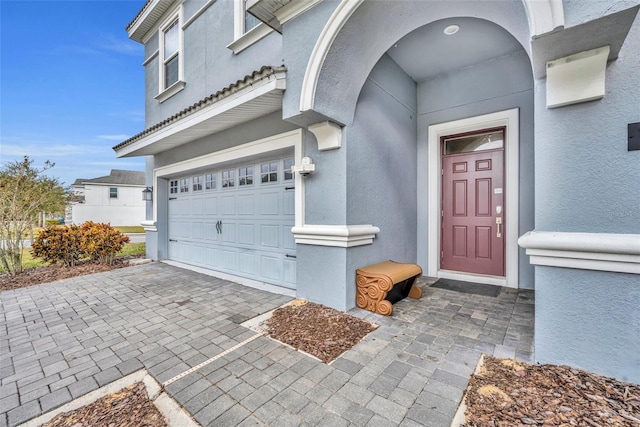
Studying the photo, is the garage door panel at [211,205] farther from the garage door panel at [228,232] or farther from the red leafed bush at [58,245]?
the red leafed bush at [58,245]

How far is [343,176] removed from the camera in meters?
3.41

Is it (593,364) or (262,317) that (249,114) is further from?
(593,364)

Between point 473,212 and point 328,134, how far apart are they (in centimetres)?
313

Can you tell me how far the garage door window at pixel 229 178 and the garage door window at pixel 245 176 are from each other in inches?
8.3

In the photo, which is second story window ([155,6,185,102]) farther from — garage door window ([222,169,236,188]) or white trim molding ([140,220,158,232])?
white trim molding ([140,220,158,232])

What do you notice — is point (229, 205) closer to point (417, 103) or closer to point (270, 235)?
point (270, 235)

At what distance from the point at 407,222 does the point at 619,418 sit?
3.45m

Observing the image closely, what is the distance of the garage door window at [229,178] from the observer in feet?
18.0

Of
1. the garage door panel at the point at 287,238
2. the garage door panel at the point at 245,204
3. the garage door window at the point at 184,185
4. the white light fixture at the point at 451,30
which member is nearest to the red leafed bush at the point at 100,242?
the garage door window at the point at 184,185

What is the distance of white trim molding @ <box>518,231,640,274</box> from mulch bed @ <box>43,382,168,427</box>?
2976 millimetres

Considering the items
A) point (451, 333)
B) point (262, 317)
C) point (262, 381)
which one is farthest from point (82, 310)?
point (451, 333)

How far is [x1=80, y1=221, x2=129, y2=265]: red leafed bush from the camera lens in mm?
6750

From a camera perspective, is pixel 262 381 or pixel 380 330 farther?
pixel 380 330

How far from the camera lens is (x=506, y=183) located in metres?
4.33
